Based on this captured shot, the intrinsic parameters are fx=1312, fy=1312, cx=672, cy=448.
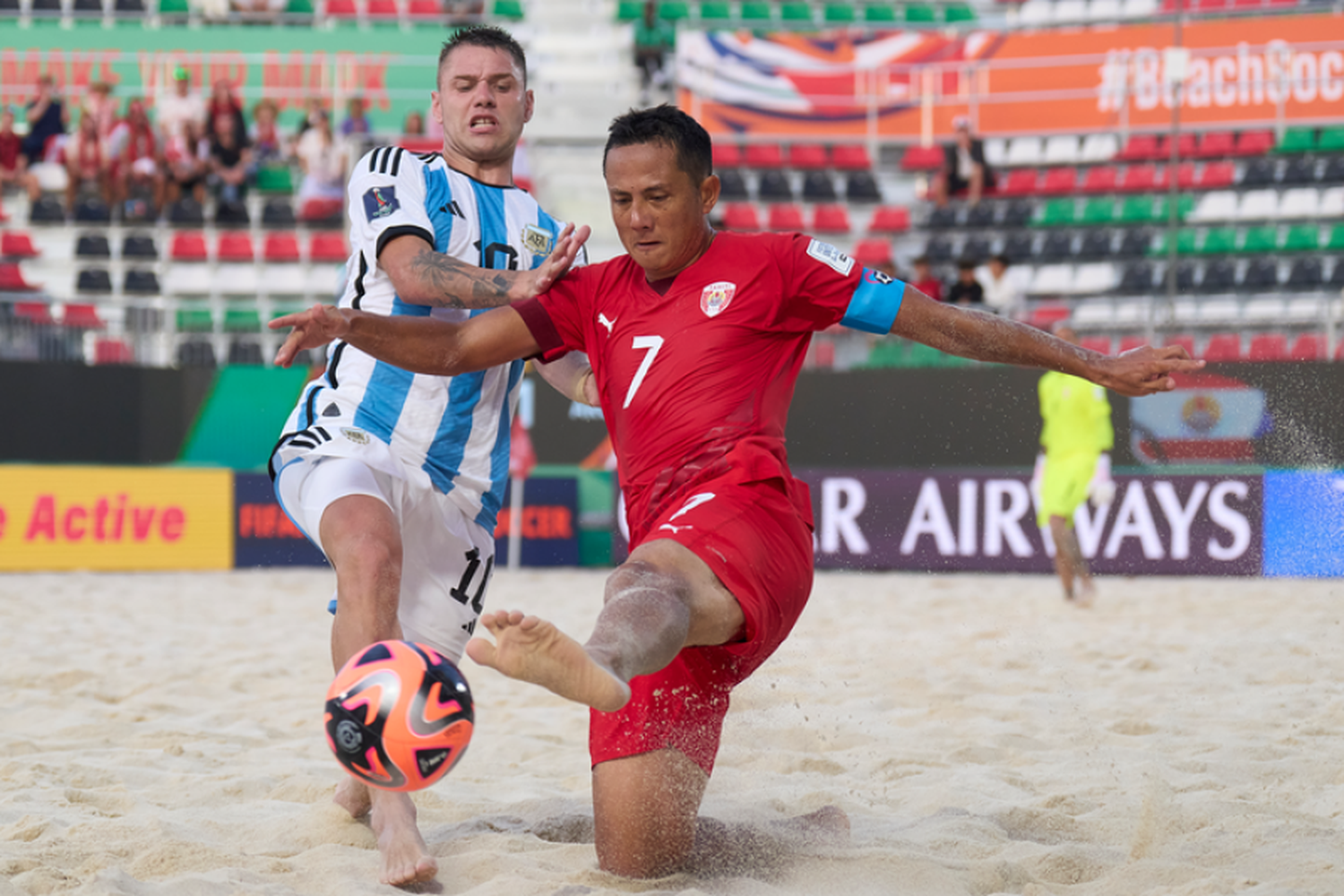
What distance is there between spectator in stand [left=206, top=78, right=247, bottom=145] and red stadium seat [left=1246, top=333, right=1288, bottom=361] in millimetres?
11232

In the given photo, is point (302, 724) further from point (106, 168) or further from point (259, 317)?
point (106, 168)

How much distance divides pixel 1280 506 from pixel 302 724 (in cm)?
841

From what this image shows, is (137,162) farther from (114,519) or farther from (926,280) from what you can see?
(926,280)

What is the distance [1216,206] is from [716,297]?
13.9 meters

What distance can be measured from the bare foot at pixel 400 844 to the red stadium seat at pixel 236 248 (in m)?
13.0

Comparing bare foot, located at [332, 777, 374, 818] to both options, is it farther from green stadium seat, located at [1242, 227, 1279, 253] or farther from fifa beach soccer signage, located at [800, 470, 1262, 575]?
green stadium seat, located at [1242, 227, 1279, 253]

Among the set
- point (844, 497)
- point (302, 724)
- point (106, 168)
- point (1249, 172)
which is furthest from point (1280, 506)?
point (106, 168)

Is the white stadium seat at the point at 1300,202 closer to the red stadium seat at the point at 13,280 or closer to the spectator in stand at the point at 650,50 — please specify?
the spectator in stand at the point at 650,50

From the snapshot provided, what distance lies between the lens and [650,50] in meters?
17.3

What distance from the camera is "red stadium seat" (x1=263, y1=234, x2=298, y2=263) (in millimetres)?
15203

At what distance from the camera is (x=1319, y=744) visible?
14.8 ft

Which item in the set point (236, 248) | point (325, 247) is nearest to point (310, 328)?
point (325, 247)

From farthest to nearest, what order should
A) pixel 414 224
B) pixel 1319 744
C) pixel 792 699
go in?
pixel 792 699 → pixel 1319 744 → pixel 414 224

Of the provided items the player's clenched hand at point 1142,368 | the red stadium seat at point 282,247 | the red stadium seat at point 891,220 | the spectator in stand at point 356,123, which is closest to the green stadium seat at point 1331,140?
the red stadium seat at point 891,220
